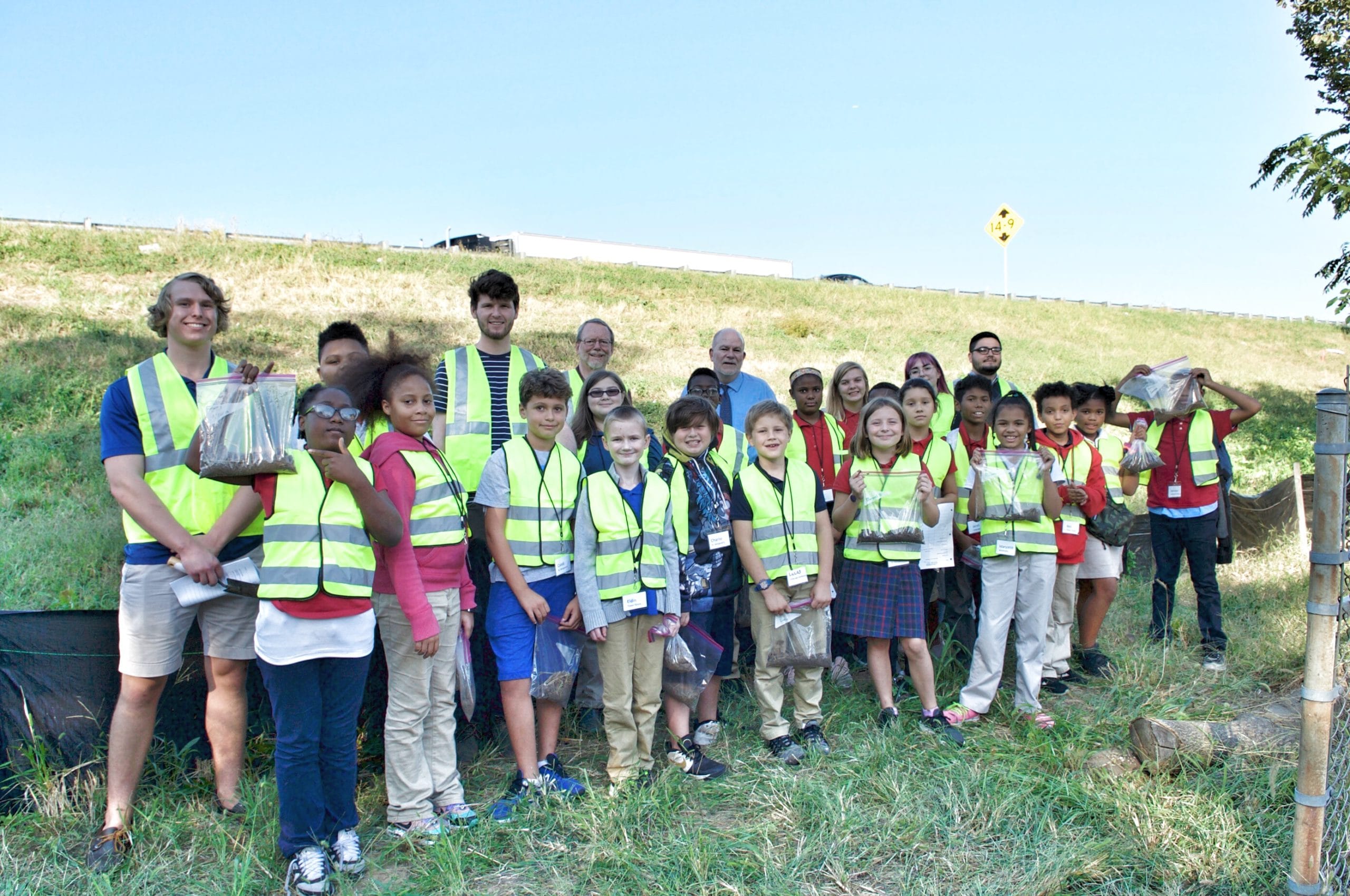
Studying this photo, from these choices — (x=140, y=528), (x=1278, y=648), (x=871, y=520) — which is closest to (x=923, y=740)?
(x=871, y=520)

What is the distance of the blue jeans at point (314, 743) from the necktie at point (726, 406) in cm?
296

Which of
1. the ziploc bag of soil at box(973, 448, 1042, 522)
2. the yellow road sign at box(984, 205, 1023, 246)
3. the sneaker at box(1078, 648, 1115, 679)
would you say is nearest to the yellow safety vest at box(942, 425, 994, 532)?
the ziploc bag of soil at box(973, 448, 1042, 522)

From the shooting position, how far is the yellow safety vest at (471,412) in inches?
182

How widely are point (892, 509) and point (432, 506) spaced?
2.31 m

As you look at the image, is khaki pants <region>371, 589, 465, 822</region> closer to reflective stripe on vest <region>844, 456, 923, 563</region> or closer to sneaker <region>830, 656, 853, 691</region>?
reflective stripe on vest <region>844, 456, 923, 563</region>

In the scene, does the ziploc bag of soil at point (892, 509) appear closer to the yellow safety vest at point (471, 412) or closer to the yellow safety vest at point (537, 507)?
the yellow safety vest at point (537, 507)

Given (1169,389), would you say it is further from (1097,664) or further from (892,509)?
(892,509)

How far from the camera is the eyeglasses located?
3.15 m

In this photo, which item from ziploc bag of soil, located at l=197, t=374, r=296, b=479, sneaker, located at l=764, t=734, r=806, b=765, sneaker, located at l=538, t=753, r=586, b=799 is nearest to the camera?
ziploc bag of soil, located at l=197, t=374, r=296, b=479

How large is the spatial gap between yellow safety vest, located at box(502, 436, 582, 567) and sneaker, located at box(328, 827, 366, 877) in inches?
49.0

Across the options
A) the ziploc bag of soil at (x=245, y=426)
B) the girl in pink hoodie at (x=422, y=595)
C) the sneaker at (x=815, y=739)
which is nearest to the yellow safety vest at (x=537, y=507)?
the girl in pink hoodie at (x=422, y=595)

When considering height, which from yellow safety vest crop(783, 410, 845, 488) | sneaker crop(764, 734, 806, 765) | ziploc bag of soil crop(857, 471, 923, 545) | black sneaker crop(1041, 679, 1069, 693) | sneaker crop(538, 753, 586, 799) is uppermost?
yellow safety vest crop(783, 410, 845, 488)

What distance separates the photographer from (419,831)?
3.56 metres

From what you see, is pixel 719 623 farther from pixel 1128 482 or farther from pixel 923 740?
pixel 1128 482
